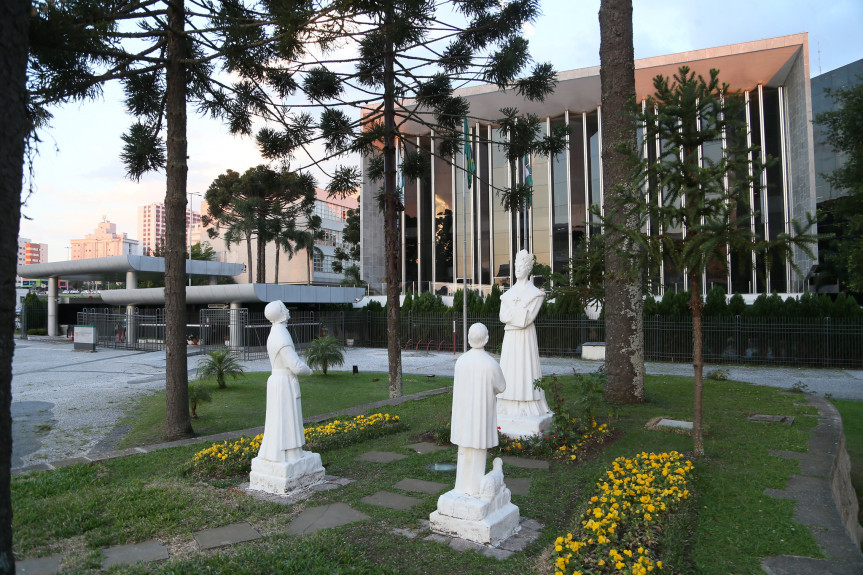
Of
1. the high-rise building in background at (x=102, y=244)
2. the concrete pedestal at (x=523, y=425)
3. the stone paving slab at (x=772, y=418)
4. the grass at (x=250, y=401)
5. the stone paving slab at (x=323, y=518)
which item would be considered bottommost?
the grass at (x=250, y=401)

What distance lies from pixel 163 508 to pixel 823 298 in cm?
2299

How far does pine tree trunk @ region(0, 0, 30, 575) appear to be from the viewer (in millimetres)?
2266

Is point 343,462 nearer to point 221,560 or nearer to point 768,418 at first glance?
point 221,560

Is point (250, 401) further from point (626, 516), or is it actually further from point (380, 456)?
point (626, 516)

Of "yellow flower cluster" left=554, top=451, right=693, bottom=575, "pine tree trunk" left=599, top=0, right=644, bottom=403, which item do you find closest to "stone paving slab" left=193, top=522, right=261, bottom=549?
"yellow flower cluster" left=554, top=451, right=693, bottom=575

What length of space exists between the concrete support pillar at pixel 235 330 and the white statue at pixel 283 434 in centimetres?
1915

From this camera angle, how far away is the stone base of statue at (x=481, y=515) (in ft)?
13.5

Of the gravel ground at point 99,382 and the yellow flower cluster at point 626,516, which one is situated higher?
the yellow flower cluster at point 626,516

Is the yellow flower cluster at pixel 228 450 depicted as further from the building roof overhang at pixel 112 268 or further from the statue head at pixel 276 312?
the building roof overhang at pixel 112 268

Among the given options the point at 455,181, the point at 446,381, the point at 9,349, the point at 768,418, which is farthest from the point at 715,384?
the point at 455,181

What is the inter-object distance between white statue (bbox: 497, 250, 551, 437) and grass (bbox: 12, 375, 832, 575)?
1.07 m

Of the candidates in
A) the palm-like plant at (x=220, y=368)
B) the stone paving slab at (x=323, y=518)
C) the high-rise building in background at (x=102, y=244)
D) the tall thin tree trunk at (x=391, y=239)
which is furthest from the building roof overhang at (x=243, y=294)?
the high-rise building in background at (x=102, y=244)

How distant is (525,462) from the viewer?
6355 mm

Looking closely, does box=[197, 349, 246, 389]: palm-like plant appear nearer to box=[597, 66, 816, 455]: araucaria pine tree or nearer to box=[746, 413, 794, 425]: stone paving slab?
box=[597, 66, 816, 455]: araucaria pine tree
